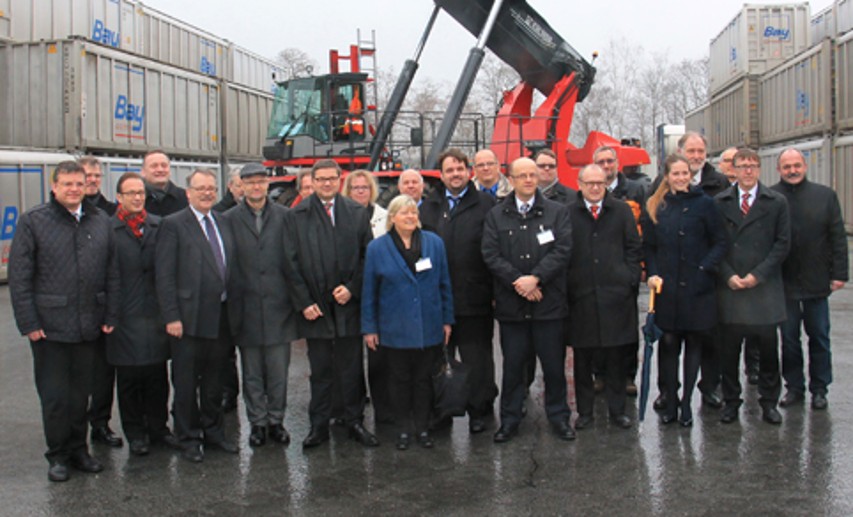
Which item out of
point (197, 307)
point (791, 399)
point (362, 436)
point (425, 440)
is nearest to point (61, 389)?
point (197, 307)

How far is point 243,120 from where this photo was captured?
65.5ft

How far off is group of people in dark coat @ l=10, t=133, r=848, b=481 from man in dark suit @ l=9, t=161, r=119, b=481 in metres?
0.01

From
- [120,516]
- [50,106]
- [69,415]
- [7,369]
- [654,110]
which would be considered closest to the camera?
[120,516]

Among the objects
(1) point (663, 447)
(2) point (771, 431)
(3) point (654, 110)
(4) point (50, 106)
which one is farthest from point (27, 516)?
(3) point (654, 110)

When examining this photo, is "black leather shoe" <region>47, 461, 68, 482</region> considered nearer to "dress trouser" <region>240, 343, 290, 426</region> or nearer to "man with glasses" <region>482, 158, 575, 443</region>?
"dress trouser" <region>240, 343, 290, 426</region>

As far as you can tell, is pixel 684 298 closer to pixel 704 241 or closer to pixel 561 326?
pixel 704 241

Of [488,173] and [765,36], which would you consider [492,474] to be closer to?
[488,173]

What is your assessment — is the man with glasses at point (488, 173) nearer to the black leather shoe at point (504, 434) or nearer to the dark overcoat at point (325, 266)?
the dark overcoat at point (325, 266)

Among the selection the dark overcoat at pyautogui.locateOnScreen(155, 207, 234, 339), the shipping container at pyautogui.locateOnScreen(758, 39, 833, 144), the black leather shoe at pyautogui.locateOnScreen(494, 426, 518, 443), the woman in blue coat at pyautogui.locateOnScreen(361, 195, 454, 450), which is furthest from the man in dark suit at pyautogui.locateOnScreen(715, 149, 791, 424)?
the shipping container at pyautogui.locateOnScreen(758, 39, 833, 144)

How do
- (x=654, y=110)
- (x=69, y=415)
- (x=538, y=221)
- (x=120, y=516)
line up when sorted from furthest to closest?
(x=654, y=110) < (x=538, y=221) < (x=69, y=415) < (x=120, y=516)

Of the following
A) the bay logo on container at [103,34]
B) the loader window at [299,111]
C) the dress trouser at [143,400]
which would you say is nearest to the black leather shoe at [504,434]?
the dress trouser at [143,400]

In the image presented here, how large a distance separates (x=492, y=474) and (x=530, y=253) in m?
1.44

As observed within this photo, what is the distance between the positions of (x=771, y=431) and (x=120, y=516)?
4063mm

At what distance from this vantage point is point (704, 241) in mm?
5473
